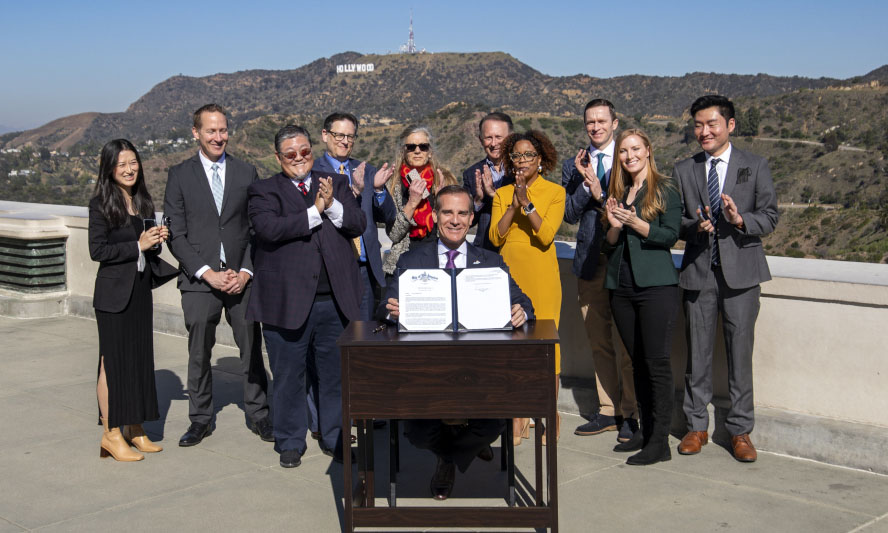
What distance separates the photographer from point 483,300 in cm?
409

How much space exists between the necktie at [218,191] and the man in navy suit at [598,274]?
87.3 inches

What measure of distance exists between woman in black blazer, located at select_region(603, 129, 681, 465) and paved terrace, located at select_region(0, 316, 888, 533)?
323 millimetres

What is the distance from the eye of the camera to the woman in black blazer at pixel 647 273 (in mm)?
5137

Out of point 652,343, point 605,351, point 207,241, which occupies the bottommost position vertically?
point 605,351

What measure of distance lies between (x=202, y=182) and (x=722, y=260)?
327cm

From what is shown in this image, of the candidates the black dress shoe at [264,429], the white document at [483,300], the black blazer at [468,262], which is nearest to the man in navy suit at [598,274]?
the black blazer at [468,262]

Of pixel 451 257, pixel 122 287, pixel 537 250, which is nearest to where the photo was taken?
pixel 451 257

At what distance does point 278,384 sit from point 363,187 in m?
1.35

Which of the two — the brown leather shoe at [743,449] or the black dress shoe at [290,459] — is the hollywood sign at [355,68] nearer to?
the black dress shoe at [290,459]

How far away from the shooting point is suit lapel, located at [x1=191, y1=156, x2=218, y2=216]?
18.8 ft

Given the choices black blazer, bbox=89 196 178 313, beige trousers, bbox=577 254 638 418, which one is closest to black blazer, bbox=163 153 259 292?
black blazer, bbox=89 196 178 313

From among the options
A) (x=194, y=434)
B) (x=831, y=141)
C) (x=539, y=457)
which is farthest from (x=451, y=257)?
(x=831, y=141)

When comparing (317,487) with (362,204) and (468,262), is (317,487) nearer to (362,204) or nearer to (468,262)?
(468,262)

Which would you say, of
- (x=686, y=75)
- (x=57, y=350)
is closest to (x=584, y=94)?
(x=686, y=75)
